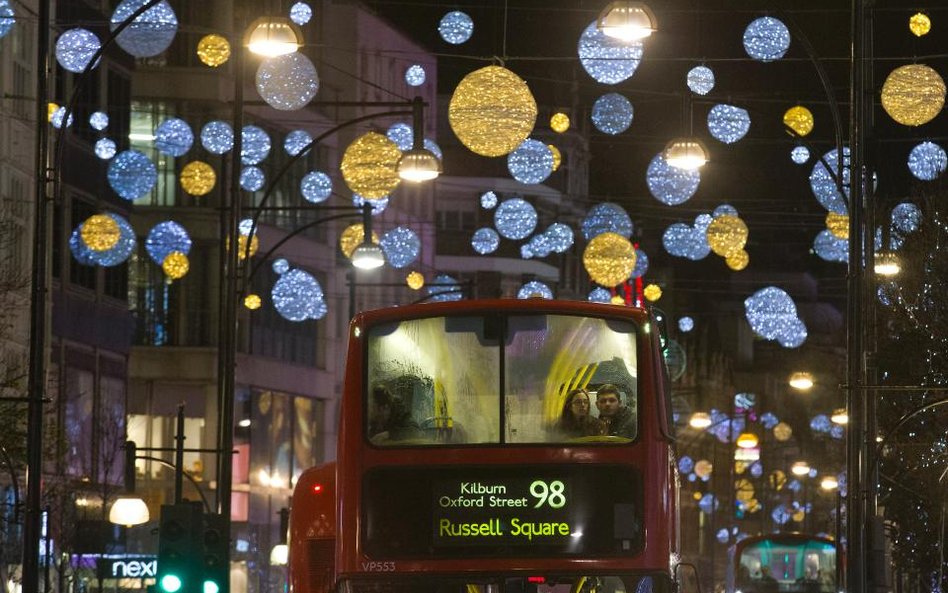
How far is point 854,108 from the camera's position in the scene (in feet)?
81.5

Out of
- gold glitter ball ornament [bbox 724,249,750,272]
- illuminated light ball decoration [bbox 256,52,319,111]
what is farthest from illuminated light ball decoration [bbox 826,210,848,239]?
gold glitter ball ornament [bbox 724,249,750,272]

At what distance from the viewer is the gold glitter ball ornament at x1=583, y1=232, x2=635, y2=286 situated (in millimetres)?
37219

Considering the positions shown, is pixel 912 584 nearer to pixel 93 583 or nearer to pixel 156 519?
pixel 93 583

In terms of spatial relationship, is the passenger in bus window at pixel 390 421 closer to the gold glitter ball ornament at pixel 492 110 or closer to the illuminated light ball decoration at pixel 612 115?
the gold glitter ball ornament at pixel 492 110

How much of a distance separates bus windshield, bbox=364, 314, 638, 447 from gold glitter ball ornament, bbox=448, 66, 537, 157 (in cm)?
887

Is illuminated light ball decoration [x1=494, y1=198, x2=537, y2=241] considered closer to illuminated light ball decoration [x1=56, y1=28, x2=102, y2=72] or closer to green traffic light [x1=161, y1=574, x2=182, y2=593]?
illuminated light ball decoration [x1=56, y1=28, x2=102, y2=72]

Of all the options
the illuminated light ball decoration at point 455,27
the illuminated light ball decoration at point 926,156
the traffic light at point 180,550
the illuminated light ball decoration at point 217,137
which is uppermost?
the illuminated light ball decoration at point 455,27

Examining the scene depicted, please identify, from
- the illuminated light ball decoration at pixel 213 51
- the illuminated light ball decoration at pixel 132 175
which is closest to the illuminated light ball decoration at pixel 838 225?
the illuminated light ball decoration at pixel 213 51

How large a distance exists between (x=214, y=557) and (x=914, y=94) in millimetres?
10596

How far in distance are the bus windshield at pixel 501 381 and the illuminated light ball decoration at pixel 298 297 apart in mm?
23158

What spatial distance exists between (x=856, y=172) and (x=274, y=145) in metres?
41.0

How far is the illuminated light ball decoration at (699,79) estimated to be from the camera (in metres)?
31.2

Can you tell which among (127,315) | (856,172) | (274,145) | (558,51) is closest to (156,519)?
(127,315)

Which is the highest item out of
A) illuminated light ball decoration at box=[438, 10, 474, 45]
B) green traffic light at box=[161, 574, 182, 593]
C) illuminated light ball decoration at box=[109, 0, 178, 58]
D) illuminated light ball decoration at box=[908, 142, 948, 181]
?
illuminated light ball decoration at box=[438, 10, 474, 45]
